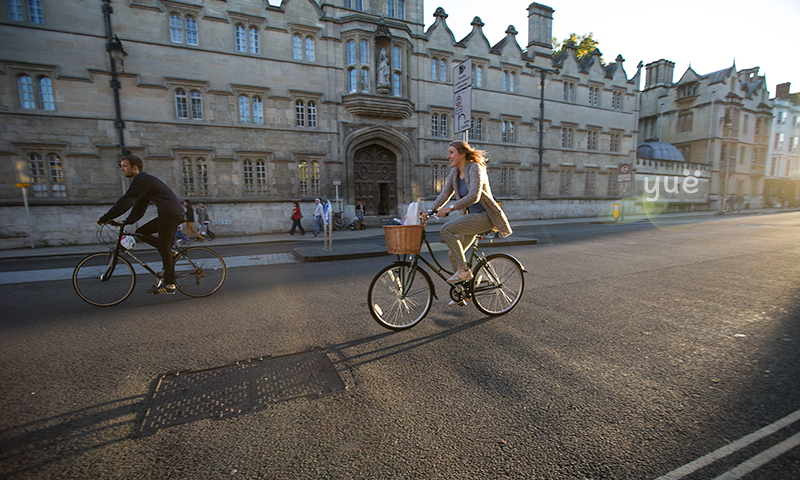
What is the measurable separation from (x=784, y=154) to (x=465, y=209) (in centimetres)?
6944

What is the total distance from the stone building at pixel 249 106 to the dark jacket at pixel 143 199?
13.5 meters

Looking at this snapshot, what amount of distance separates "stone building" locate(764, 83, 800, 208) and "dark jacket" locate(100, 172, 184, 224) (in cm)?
6593

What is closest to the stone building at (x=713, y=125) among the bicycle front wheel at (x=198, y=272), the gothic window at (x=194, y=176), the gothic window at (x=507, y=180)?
the gothic window at (x=507, y=180)

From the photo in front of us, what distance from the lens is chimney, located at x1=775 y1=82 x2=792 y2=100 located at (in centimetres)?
5200

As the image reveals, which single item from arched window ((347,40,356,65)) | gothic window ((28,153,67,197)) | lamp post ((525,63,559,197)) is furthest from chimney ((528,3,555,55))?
gothic window ((28,153,67,197))

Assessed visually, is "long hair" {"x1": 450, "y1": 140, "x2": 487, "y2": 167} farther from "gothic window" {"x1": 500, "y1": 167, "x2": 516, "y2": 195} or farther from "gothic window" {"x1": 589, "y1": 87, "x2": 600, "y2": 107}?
"gothic window" {"x1": 589, "y1": 87, "x2": 600, "y2": 107}

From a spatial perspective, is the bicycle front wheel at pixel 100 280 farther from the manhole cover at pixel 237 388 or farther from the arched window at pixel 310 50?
the arched window at pixel 310 50

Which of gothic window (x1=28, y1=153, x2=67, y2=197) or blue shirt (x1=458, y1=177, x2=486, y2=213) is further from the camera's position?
gothic window (x1=28, y1=153, x2=67, y2=197)

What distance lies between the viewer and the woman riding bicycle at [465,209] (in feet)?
12.9

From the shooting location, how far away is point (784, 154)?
4912 centimetres

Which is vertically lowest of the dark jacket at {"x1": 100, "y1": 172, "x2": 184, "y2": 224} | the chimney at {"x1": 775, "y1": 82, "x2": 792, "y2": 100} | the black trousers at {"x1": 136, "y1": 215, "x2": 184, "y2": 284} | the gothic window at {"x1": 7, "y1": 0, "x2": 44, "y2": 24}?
the black trousers at {"x1": 136, "y1": 215, "x2": 184, "y2": 284}

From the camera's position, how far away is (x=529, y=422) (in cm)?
228

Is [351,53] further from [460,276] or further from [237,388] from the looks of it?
[237,388]

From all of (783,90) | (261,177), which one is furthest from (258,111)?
(783,90)
